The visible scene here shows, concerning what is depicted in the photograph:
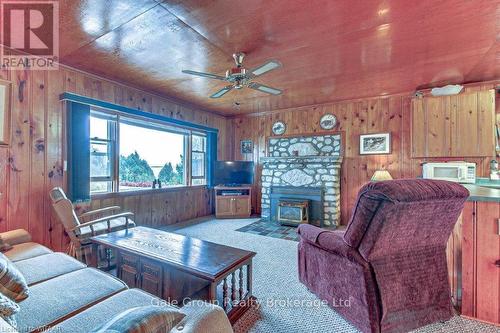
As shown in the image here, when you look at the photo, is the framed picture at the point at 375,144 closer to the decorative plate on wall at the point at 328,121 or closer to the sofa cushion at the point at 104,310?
the decorative plate on wall at the point at 328,121

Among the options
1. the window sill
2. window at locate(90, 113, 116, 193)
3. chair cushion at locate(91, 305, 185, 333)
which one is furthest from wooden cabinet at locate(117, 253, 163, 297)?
window at locate(90, 113, 116, 193)

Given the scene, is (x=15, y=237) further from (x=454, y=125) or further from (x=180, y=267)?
(x=454, y=125)

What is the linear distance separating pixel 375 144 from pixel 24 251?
16.2 feet

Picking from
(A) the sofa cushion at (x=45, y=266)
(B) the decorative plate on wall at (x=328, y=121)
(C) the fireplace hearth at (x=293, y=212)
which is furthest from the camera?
(B) the decorative plate on wall at (x=328, y=121)

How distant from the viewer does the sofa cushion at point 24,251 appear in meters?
1.77

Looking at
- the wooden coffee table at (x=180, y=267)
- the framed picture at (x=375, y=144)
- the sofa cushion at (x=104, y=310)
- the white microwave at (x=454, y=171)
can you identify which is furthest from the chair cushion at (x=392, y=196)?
the framed picture at (x=375, y=144)

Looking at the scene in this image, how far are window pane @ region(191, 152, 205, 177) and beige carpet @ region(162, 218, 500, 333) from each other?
240cm

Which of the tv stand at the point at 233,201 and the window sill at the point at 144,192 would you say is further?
the tv stand at the point at 233,201

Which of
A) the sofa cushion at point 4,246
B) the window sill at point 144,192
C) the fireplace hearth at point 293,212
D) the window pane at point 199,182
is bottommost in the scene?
the fireplace hearth at point 293,212

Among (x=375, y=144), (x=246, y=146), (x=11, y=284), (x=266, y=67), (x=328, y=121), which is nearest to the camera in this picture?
(x=11, y=284)

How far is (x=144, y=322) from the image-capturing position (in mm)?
654

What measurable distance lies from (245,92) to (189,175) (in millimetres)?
2119

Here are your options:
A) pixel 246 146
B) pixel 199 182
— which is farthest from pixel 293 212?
pixel 199 182

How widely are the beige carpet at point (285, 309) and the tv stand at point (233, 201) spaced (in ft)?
5.96
